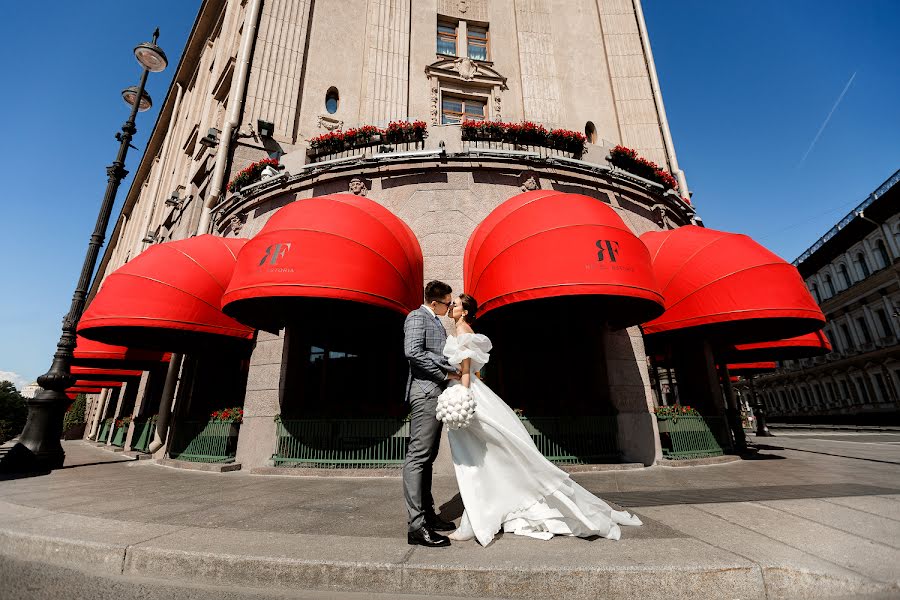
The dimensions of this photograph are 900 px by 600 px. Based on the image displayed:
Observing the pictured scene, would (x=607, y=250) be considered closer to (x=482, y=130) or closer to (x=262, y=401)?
(x=482, y=130)

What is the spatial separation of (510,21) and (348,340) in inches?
601

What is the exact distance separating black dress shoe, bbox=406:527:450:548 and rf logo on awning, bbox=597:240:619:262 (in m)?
4.97

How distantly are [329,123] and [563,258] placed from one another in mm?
11070

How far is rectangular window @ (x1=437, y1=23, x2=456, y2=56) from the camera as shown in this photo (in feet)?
51.7

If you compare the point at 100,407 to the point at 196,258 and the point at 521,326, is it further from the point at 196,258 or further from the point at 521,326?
the point at 521,326

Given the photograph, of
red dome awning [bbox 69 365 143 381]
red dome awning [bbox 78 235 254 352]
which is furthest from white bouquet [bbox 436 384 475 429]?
red dome awning [bbox 69 365 143 381]

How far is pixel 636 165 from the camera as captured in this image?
11898 millimetres

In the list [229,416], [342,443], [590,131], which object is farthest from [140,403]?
[590,131]

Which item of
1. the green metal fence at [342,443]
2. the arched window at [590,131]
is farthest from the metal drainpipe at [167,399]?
the arched window at [590,131]

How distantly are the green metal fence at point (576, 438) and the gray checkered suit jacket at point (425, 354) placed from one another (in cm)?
526

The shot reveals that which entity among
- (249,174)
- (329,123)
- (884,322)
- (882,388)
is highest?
(329,123)

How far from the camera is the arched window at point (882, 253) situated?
32.2 m

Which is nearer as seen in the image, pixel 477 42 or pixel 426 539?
pixel 426 539

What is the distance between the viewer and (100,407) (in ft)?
84.4
